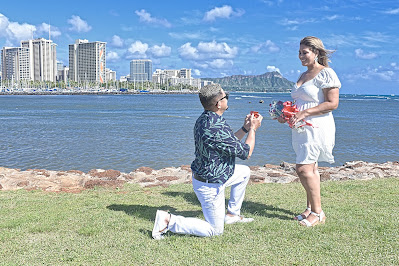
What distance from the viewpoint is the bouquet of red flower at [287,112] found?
17.1 ft

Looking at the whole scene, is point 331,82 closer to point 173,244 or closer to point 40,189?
point 173,244

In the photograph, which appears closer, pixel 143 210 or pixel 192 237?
pixel 192 237

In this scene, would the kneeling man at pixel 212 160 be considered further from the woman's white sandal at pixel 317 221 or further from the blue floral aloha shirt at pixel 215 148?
the woman's white sandal at pixel 317 221

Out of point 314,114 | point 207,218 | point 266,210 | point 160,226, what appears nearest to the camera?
point 160,226

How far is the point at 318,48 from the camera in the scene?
207 inches

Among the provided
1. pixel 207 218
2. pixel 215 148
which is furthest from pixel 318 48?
pixel 207 218

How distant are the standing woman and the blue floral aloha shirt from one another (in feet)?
3.46

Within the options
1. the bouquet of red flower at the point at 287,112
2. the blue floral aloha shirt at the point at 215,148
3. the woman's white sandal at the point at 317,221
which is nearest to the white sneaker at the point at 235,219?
the woman's white sandal at the point at 317,221

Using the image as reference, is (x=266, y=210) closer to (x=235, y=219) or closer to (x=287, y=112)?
(x=235, y=219)

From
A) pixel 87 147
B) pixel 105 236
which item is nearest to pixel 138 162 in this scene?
pixel 87 147

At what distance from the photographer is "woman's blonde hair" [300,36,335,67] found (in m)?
5.23

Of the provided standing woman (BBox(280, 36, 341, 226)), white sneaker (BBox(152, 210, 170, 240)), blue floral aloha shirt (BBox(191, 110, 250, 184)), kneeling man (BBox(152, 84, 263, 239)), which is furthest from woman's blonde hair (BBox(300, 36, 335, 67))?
white sneaker (BBox(152, 210, 170, 240))

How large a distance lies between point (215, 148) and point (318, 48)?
2.07m

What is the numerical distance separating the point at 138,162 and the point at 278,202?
1145 centimetres
